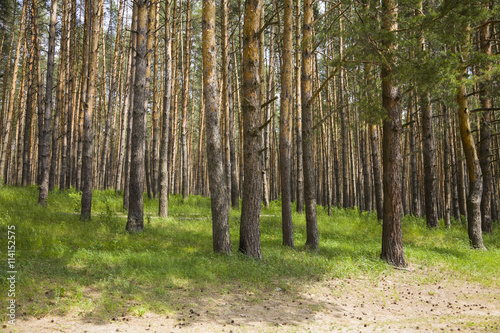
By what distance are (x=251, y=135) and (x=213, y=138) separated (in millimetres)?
843

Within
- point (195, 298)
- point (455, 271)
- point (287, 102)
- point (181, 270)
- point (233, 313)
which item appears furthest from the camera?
point (287, 102)

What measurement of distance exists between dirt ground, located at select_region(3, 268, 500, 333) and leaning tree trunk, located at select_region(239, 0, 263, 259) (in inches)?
64.9

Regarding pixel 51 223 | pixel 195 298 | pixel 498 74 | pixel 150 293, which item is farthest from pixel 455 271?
pixel 51 223

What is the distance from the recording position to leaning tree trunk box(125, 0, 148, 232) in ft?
30.9

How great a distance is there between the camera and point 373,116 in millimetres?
8180

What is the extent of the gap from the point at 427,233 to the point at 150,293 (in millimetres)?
10654

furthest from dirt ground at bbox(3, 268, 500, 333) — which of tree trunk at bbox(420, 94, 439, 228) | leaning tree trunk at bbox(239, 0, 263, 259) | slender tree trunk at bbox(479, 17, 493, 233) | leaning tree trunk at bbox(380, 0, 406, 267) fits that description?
slender tree trunk at bbox(479, 17, 493, 233)

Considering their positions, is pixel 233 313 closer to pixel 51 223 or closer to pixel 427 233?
pixel 51 223

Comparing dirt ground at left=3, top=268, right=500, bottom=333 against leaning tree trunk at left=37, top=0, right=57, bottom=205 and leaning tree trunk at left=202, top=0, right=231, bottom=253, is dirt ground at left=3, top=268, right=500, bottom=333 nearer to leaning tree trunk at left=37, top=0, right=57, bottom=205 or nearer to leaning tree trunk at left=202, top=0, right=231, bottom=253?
leaning tree trunk at left=202, top=0, right=231, bottom=253

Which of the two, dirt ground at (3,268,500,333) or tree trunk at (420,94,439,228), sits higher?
tree trunk at (420,94,439,228)

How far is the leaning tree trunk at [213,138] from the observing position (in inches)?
282

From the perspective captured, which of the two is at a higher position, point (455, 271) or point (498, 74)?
point (498, 74)

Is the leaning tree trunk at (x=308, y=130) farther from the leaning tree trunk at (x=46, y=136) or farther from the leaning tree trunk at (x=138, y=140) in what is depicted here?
the leaning tree trunk at (x=46, y=136)

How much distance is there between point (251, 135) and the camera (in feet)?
24.0
